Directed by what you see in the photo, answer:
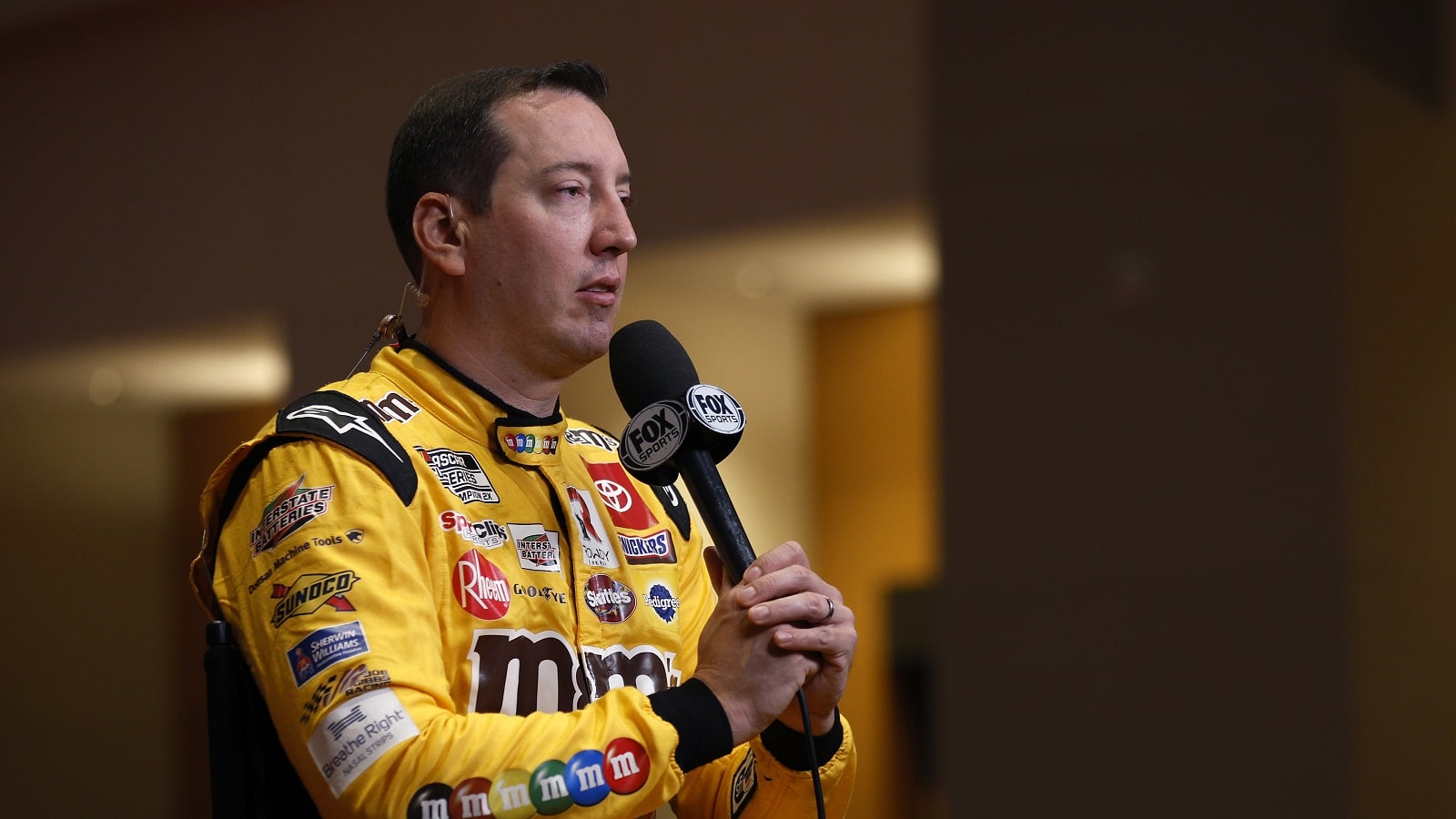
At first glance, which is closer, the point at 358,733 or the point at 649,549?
the point at 358,733

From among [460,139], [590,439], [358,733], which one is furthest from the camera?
[590,439]

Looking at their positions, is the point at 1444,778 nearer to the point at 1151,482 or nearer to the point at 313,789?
the point at 1151,482

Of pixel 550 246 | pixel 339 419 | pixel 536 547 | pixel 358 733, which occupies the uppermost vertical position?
pixel 550 246

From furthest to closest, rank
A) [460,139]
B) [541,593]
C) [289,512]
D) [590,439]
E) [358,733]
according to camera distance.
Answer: [590,439] < [460,139] < [541,593] < [289,512] < [358,733]

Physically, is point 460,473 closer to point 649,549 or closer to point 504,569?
point 504,569

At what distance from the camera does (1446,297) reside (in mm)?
3076

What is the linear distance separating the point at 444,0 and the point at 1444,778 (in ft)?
9.37

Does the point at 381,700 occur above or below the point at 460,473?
below

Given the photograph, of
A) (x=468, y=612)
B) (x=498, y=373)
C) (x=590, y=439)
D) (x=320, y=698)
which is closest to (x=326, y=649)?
(x=320, y=698)

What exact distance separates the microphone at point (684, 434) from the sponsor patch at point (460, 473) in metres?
0.14

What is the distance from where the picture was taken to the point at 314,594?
120cm

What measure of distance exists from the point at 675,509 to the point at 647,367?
27 cm

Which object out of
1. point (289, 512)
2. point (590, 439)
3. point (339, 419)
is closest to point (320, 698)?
point (289, 512)

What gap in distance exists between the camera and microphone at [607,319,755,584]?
1.24 meters
